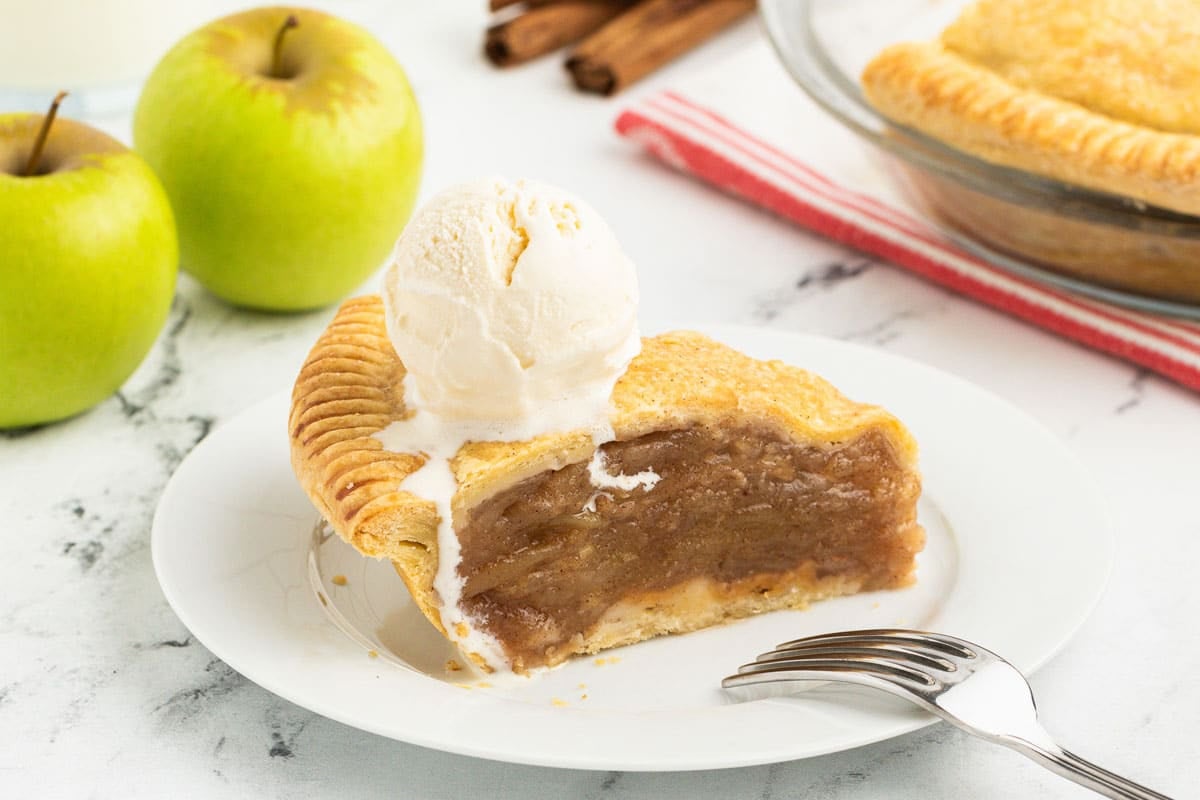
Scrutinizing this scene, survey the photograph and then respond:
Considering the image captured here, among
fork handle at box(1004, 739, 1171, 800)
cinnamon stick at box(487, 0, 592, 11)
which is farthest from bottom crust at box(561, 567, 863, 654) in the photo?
cinnamon stick at box(487, 0, 592, 11)

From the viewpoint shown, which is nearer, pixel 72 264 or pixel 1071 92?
pixel 72 264

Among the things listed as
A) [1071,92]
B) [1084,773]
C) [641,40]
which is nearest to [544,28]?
[641,40]

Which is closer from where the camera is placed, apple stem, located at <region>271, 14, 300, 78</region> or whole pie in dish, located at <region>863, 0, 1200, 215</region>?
whole pie in dish, located at <region>863, 0, 1200, 215</region>

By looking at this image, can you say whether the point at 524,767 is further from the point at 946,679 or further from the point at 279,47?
the point at 279,47

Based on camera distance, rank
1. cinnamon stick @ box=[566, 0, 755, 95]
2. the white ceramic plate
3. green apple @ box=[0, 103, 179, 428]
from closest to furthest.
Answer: the white ceramic plate, green apple @ box=[0, 103, 179, 428], cinnamon stick @ box=[566, 0, 755, 95]

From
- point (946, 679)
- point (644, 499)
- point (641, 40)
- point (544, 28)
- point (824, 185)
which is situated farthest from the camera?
point (544, 28)

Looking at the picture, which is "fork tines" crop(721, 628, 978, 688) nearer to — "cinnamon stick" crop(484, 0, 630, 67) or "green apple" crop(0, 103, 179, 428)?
"green apple" crop(0, 103, 179, 428)

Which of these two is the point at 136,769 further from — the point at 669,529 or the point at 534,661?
the point at 669,529

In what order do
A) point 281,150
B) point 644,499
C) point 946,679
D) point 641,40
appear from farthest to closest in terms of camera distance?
point 641,40, point 281,150, point 644,499, point 946,679
